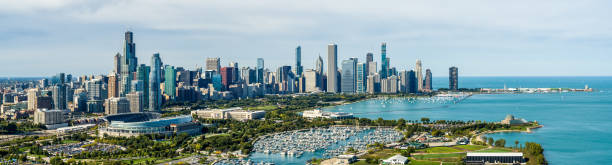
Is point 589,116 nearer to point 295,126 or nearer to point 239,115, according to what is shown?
point 295,126

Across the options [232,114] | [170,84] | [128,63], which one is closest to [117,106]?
[232,114]

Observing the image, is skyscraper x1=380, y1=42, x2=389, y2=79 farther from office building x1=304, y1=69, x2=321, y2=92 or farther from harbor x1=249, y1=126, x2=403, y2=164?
harbor x1=249, y1=126, x2=403, y2=164

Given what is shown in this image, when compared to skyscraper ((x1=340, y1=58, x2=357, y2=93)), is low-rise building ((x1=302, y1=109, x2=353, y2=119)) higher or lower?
lower

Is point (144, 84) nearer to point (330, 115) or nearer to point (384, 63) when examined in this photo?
point (330, 115)

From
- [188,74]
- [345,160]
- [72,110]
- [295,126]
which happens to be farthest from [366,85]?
[345,160]

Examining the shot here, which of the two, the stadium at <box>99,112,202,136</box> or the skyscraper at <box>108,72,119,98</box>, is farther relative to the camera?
the skyscraper at <box>108,72,119,98</box>

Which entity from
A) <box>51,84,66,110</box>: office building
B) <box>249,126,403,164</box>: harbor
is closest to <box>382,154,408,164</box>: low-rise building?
<box>249,126,403,164</box>: harbor

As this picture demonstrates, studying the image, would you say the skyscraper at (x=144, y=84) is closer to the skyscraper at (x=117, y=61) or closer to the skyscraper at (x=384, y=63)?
the skyscraper at (x=117, y=61)
